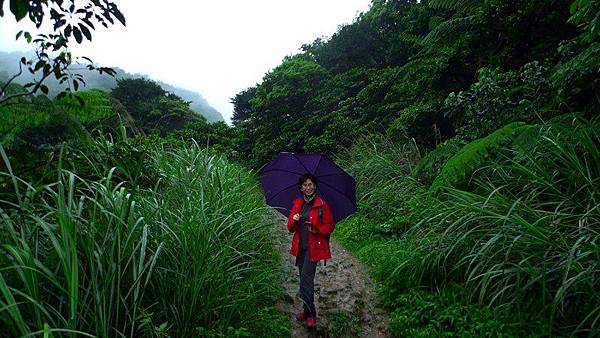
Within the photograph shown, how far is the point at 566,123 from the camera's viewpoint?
3.90 m

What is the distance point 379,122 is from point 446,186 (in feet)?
24.7

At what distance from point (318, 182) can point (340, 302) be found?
148 cm

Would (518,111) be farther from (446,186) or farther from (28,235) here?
(28,235)

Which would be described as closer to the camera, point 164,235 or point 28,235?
point 28,235

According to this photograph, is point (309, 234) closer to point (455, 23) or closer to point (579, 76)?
point (579, 76)

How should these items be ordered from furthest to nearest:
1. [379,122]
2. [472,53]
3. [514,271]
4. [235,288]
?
[379,122], [472,53], [235,288], [514,271]

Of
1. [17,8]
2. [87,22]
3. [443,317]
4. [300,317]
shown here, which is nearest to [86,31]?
[87,22]

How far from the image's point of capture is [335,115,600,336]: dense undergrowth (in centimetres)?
281

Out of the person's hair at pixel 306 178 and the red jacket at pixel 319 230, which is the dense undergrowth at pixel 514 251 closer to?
the red jacket at pixel 319 230

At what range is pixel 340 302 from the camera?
13.9 ft

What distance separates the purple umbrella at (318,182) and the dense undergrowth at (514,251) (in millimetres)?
1034

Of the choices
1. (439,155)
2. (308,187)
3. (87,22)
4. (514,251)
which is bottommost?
(514,251)

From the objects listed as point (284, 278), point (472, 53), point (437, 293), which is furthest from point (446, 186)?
point (472, 53)

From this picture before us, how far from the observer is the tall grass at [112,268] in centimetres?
190
